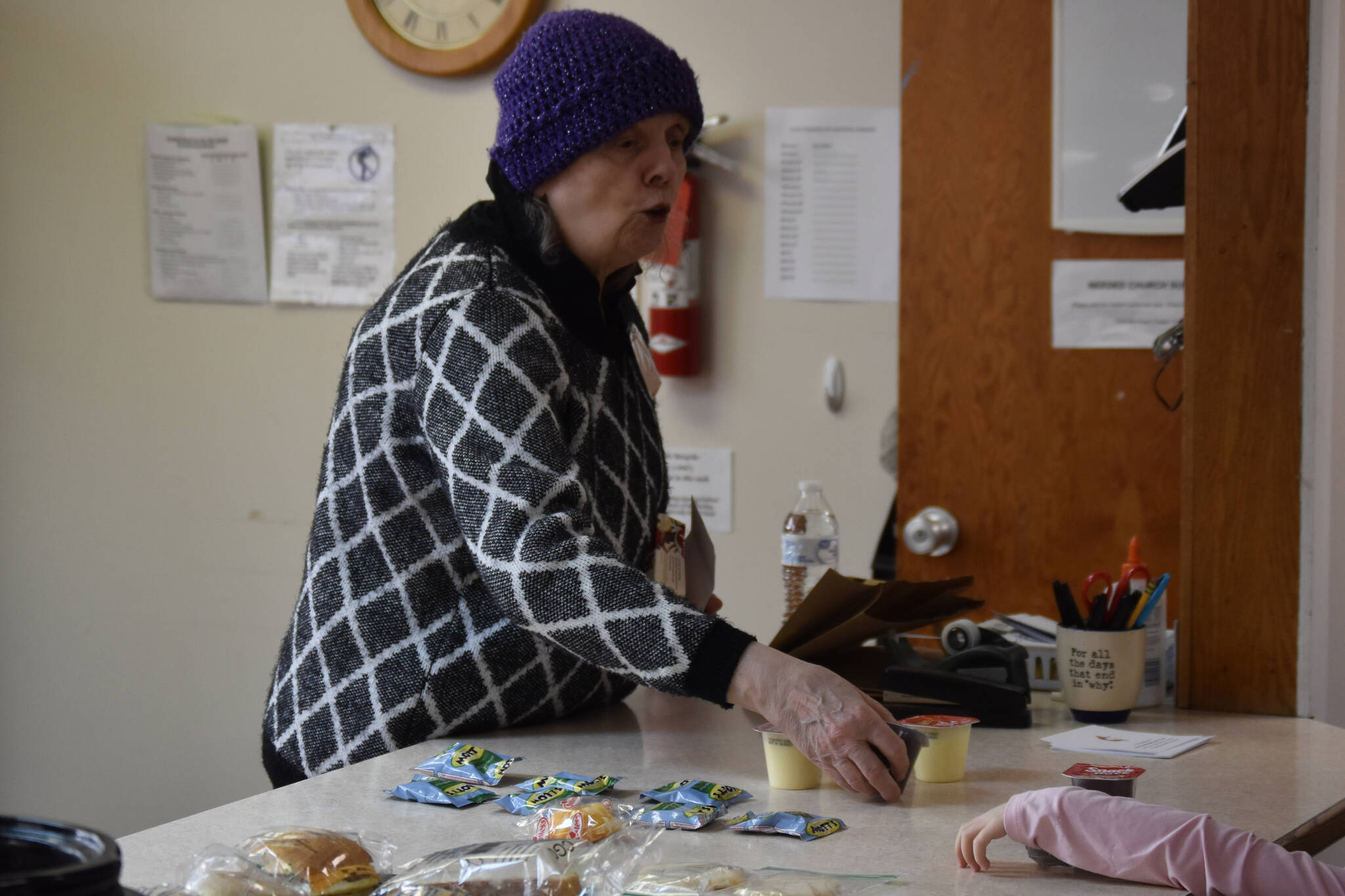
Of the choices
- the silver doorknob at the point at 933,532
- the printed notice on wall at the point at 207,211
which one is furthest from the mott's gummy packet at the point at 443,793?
the printed notice on wall at the point at 207,211

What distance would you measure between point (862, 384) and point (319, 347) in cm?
126

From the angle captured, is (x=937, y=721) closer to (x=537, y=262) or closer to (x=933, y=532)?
(x=537, y=262)

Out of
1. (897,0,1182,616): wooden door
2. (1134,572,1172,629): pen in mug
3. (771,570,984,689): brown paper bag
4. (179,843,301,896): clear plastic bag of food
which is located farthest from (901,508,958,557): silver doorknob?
(179,843,301,896): clear plastic bag of food

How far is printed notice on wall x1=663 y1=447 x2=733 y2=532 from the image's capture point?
8.90 ft

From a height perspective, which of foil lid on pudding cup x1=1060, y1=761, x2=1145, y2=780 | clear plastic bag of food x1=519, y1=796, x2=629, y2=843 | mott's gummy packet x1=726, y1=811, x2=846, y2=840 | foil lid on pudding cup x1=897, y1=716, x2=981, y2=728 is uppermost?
foil lid on pudding cup x1=1060, y1=761, x2=1145, y2=780

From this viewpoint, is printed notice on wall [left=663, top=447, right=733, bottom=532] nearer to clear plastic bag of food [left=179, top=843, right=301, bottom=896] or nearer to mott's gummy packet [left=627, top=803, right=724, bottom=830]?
mott's gummy packet [left=627, top=803, right=724, bottom=830]

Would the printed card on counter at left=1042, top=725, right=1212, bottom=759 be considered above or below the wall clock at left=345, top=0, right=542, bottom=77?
below

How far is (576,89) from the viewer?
1360 mm

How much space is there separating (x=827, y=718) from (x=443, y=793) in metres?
0.33

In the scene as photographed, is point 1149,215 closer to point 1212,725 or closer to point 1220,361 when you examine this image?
point 1220,361

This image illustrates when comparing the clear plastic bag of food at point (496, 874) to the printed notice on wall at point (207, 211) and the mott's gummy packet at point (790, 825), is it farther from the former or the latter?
the printed notice on wall at point (207, 211)

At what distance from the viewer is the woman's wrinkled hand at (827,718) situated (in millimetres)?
1073

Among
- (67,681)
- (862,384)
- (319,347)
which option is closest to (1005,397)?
(862,384)

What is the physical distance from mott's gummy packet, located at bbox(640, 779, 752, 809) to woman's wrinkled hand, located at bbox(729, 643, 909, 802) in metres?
0.07
